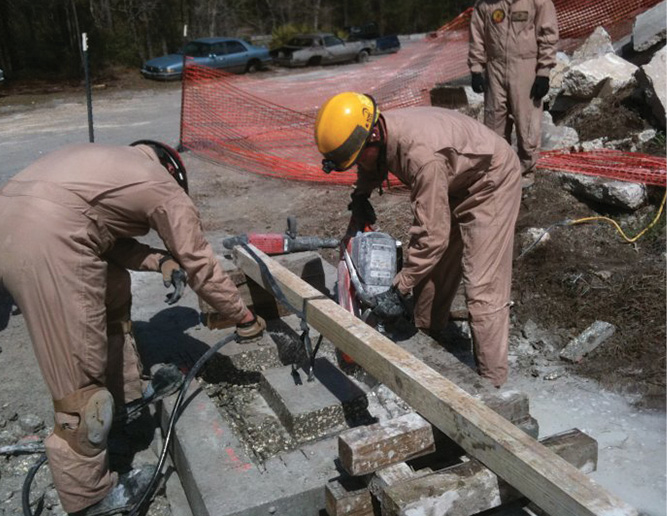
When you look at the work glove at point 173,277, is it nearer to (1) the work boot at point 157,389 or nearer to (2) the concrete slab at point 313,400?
(1) the work boot at point 157,389

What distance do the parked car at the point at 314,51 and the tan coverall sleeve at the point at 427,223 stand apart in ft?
64.0

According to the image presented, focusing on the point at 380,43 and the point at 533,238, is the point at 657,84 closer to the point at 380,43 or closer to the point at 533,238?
the point at 533,238

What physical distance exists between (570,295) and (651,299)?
561mm

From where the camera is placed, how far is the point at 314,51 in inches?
880

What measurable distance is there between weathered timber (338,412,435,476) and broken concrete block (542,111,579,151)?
577cm

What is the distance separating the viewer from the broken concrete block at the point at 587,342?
462 centimetres

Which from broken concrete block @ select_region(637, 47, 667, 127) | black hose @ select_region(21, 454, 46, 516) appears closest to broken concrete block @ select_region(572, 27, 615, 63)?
broken concrete block @ select_region(637, 47, 667, 127)

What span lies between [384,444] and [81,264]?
60.5 inches

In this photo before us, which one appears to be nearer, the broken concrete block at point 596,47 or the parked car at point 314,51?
the broken concrete block at point 596,47

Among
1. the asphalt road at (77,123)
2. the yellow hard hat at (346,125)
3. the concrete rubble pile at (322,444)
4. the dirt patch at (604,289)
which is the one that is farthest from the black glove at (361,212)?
the asphalt road at (77,123)

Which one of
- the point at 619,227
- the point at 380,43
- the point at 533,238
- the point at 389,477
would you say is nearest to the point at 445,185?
the point at 389,477

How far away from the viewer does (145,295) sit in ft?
17.7

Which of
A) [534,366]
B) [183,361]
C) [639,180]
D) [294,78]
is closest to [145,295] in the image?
Result: [183,361]

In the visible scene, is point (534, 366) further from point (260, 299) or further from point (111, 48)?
point (111, 48)
